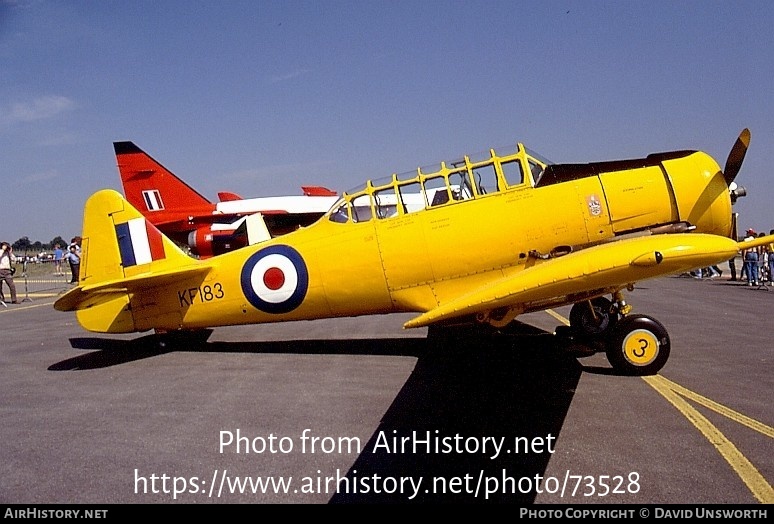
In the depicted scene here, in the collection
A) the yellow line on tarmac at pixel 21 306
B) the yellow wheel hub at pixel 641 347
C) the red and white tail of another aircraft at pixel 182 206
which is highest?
the red and white tail of another aircraft at pixel 182 206

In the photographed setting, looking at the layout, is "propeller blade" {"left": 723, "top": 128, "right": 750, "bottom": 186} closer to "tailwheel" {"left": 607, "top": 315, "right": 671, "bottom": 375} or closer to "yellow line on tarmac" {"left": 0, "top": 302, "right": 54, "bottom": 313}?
"tailwheel" {"left": 607, "top": 315, "right": 671, "bottom": 375}

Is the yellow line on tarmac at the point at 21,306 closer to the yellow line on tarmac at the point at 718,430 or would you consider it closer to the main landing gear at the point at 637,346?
the main landing gear at the point at 637,346

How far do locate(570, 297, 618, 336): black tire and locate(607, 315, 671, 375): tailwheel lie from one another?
110 cm

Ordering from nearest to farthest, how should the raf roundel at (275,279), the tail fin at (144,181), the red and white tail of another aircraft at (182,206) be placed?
1. the raf roundel at (275,279)
2. the red and white tail of another aircraft at (182,206)
3. the tail fin at (144,181)

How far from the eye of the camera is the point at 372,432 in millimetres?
4719

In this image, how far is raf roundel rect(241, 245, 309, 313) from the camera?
7484 millimetres

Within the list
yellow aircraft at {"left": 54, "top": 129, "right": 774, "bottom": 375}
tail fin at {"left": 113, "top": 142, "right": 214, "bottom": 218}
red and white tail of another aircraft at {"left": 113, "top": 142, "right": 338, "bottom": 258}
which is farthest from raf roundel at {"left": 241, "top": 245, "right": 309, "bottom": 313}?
tail fin at {"left": 113, "top": 142, "right": 214, "bottom": 218}

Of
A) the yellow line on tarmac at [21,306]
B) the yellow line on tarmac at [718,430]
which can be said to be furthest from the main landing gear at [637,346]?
the yellow line on tarmac at [21,306]

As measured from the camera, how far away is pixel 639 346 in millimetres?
6324

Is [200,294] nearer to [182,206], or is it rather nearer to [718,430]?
[718,430]

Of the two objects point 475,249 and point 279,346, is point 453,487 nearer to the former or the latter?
point 475,249

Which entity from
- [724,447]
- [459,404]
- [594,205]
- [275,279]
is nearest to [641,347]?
[594,205]

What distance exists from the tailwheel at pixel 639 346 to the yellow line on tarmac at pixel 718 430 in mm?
152

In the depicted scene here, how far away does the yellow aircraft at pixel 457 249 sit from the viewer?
254 inches
